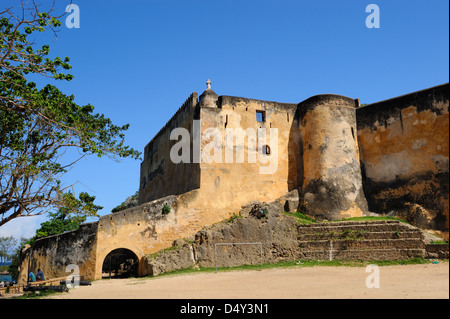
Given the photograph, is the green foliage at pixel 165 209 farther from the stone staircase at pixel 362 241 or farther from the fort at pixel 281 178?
the stone staircase at pixel 362 241

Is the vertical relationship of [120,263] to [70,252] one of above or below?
below

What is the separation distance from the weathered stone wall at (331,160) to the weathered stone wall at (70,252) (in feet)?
35.1

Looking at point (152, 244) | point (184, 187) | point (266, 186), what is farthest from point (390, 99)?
point (152, 244)

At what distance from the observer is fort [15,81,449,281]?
17.5m

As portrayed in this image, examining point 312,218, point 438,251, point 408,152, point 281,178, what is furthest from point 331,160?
point 438,251

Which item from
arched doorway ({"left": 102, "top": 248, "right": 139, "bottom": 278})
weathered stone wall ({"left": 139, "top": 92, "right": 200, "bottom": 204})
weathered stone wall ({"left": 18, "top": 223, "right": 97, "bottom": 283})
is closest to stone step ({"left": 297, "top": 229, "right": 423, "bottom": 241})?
weathered stone wall ({"left": 139, "top": 92, "right": 200, "bottom": 204})

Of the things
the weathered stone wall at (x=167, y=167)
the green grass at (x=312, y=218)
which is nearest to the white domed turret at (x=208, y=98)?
the weathered stone wall at (x=167, y=167)

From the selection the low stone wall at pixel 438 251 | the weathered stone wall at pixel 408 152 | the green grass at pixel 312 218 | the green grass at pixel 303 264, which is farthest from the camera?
the green grass at pixel 312 218

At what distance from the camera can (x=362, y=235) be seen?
16984mm

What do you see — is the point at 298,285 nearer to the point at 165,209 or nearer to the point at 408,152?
the point at 165,209

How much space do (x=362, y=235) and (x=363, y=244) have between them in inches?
20.1

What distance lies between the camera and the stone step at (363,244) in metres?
15.8

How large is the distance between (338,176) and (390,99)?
4.80 m

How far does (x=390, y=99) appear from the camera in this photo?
68.7ft
